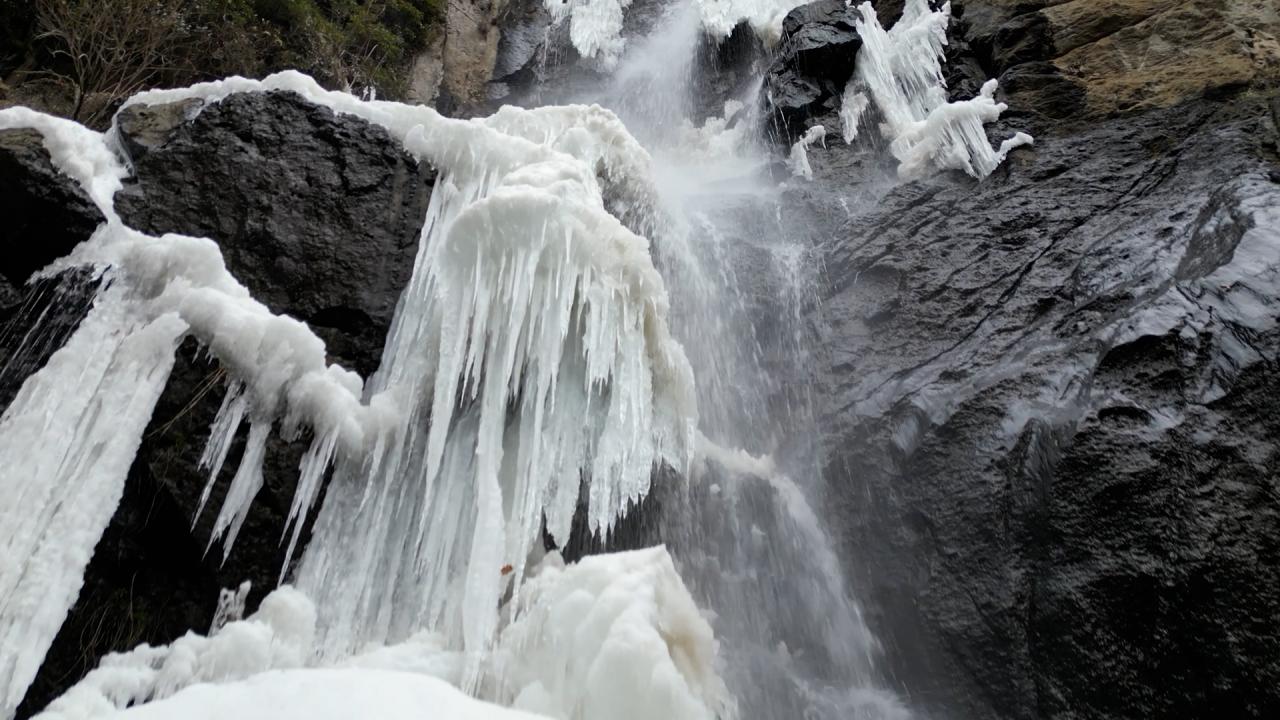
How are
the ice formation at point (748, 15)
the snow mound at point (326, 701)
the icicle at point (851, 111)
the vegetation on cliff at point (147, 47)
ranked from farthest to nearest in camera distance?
the ice formation at point (748, 15) → the icicle at point (851, 111) → the vegetation on cliff at point (147, 47) → the snow mound at point (326, 701)

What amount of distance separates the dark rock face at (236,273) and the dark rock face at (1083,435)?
3.56m

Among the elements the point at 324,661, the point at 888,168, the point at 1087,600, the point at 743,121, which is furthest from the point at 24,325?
the point at 743,121

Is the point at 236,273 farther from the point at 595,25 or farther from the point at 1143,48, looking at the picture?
the point at 595,25

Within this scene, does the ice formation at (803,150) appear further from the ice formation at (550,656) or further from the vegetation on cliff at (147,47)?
the ice formation at (550,656)

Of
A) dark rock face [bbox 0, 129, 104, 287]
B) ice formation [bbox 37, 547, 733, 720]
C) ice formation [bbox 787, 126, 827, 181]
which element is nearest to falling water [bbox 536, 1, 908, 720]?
ice formation [bbox 787, 126, 827, 181]

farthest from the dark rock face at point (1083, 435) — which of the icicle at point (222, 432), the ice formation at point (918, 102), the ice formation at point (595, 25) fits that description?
the ice formation at point (595, 25)

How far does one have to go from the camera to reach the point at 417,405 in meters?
3.83

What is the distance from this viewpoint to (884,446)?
15.7ft

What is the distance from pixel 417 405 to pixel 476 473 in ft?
1.87

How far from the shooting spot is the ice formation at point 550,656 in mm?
2547

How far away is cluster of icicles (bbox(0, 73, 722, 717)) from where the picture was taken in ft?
10.6

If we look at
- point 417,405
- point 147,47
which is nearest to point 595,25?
point 147,47

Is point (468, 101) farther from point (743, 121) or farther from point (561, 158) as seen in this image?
point (561, 158)

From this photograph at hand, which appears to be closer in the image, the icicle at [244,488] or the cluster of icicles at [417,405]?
the cluster of icicles at [417,405]
